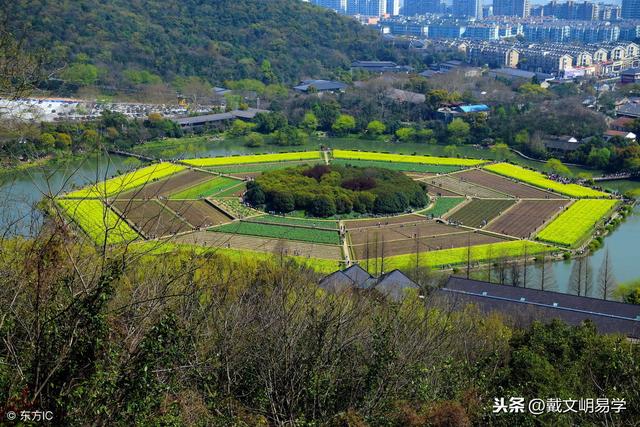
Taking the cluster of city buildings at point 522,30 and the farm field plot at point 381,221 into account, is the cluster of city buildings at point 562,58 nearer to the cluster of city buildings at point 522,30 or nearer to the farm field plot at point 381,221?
the cluster of city buildings at point 522,30

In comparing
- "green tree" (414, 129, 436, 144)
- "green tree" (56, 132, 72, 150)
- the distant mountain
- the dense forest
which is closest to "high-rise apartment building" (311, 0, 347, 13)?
the distant mountain

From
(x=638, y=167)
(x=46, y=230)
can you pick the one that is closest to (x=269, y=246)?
(x=46, y=230)

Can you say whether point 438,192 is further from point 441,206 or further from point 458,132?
point 458,132

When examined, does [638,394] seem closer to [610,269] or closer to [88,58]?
[610,269]

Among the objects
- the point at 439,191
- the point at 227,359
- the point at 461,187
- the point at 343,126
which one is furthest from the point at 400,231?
the point at 343,126

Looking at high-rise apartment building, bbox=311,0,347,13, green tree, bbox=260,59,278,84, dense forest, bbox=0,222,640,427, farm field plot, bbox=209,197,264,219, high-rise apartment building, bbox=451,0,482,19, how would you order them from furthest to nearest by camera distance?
high-rise apartment building, bbox=311,0,347,13 → high-rise apartment building, bbox=451,0,482,19 → green tree, bbox=260,59,278,84 → farm field plot, bbox=209,197,264,219 → dense forest, bbox=0,222,640,427

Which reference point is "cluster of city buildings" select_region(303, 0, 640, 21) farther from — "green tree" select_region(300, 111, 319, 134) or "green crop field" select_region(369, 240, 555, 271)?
"green crop field" select_region(369, 240, 555, 271)

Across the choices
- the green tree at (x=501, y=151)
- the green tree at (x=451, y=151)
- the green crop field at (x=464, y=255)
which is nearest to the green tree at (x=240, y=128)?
the green tree at (x=451, y=151)
